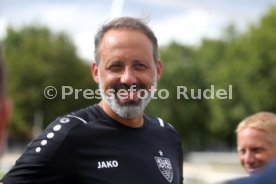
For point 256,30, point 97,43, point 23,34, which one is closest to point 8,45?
point 23,34

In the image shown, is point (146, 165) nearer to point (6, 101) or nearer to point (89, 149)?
point (89, 149)

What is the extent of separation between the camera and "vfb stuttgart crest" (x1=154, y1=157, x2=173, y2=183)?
9.86ft

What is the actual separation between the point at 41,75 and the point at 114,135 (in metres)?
45.1

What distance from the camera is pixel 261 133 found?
3.30 metres

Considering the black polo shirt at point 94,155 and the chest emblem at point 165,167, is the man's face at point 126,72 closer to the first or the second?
the black polo shirt at point 94,155

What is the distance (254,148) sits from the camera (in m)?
3.34

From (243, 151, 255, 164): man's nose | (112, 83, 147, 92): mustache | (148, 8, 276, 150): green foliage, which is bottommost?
(243, 151, 255, 164): man's nose

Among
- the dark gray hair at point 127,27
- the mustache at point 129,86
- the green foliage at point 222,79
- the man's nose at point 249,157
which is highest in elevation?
the green foliage at point 222,79

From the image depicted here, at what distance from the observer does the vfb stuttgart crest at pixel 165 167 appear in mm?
3006

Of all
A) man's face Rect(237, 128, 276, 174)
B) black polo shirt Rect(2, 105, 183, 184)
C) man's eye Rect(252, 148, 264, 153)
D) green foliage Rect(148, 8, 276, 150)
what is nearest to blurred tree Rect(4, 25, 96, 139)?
green foliage Rect(148, 8, 276, 150)

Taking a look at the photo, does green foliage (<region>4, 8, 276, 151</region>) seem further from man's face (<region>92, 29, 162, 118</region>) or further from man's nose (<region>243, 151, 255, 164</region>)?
man's face (<region>92, 29, 162, 118</region>)

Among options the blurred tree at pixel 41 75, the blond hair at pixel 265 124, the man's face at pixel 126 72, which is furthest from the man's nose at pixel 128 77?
the blurred tree at pixel 41 75

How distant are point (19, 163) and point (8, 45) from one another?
5076cm

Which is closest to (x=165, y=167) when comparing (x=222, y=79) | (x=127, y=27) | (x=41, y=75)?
(x=127, y=27)
